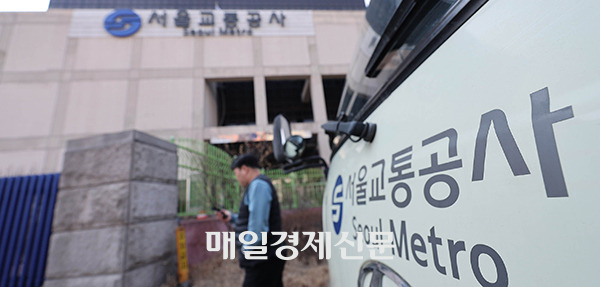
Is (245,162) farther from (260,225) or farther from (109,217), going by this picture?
(109,217)

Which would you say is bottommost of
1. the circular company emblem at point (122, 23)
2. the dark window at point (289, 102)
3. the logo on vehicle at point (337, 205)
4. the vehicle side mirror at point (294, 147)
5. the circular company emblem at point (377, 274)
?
the circular company emblem at point (377, 274)

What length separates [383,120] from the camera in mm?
833

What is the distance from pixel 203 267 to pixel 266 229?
8.12 ft

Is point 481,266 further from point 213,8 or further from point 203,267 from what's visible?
point 213,8

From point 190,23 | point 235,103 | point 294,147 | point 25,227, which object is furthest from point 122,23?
point 294,147

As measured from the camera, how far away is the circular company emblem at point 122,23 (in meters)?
14.0

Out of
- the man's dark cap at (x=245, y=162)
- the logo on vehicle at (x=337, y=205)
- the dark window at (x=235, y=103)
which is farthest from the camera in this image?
the dark window at (x=235, y=103)

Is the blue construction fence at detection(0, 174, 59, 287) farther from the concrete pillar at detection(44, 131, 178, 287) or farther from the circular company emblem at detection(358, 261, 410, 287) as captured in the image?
the circular company emblem at detection(358, 261, 410, 287)

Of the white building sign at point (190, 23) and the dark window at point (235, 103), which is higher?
the white building sign at point (190, 23)

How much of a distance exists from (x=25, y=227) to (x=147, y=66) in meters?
12.2

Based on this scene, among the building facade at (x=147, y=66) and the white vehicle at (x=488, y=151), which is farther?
Answer: the building facade at (x=147, y=66)

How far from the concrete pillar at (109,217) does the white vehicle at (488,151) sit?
2636mm

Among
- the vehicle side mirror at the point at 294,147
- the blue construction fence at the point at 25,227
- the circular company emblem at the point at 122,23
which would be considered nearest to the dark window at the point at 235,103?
the circular company emblem at the point at 122,23

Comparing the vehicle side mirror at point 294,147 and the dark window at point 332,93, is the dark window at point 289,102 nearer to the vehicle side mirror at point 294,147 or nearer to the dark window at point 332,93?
the dark window at point 332,93
